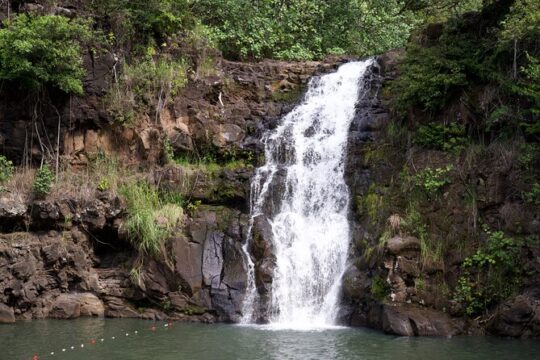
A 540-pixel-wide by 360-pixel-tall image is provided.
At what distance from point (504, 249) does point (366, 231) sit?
3304mm

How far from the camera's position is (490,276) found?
47.1 ft

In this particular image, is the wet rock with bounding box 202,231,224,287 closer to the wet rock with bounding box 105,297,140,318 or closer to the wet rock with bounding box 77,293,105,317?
the wet rock with bounding box 105,297,140,318

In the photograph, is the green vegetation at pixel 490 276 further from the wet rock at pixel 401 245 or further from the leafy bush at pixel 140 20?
the leafy bush at pixel 140 20

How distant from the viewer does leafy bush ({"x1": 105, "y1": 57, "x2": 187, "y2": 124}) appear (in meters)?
19.5

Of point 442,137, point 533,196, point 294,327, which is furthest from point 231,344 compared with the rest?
point 442,137

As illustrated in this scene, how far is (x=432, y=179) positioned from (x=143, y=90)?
9.25 meters

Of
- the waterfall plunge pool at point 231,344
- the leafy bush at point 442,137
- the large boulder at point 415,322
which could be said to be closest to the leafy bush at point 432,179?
the leafy bush at point 442,137

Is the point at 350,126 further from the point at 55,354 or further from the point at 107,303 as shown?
the point at 55,354

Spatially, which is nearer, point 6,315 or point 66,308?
point 6,315

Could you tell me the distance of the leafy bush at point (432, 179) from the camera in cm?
1593

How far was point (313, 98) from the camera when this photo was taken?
20.9m

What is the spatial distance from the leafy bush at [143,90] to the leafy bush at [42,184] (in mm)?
2846

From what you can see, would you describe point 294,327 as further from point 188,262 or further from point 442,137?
point 442,137

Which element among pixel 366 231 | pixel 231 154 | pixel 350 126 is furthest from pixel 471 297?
pixel 231 154
